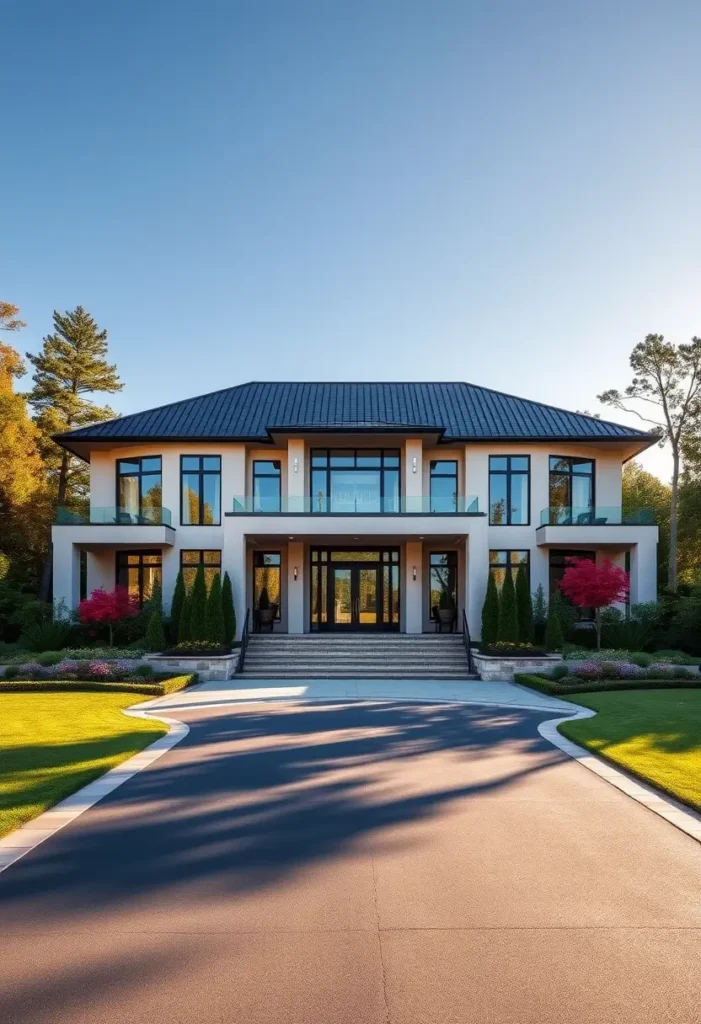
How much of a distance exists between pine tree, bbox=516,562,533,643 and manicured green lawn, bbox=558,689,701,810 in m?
5.16

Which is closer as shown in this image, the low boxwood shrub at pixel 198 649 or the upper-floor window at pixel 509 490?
the low boxwood shrub at pixel 198 649

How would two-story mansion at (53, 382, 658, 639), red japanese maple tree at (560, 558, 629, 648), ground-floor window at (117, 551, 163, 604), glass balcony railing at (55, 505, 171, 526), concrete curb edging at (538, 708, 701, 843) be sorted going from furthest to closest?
ground-floor window at (117, 551, 163, 604) < glass balcony railing at (55, 505, 171, 526) < two-story mansion at (53, 382, 658, 639) < red japanese maple tree at (560, 558, 629, 648) < concrete curb edging at (538, 708, 701, 843)

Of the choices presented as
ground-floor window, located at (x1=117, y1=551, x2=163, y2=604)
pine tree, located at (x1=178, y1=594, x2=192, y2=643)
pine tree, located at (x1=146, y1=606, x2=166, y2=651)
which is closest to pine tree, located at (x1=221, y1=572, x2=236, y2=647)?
pine tree, located at (x1=178, y1=594, x2=192, y2=643)

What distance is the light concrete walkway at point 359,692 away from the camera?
1351cm

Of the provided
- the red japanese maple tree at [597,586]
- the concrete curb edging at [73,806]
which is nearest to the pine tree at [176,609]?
the concrete curb edging at [73,806]

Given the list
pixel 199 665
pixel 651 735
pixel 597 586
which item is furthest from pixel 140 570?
pixel 651 735

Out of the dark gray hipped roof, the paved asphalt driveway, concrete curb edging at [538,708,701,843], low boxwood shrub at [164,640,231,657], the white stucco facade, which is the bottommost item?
low boxwood shrub at [164,640,231,657]

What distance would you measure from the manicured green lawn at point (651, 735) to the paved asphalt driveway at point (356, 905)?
72 cm

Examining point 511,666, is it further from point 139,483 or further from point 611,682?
point 139,483

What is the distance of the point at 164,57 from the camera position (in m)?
13.8

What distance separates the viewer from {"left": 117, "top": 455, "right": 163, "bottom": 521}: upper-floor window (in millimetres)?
24172

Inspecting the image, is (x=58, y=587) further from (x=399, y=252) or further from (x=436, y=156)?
(x=436, y=156)

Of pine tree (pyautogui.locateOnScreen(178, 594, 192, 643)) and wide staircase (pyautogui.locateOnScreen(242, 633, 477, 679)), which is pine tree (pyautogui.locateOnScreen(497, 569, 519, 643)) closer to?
wide staircase (pyautogui.locateOnScreen(242, 633, 477, 679))

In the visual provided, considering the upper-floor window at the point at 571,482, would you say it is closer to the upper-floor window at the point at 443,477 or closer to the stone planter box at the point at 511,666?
the upper-floor window at the point at 443,477
